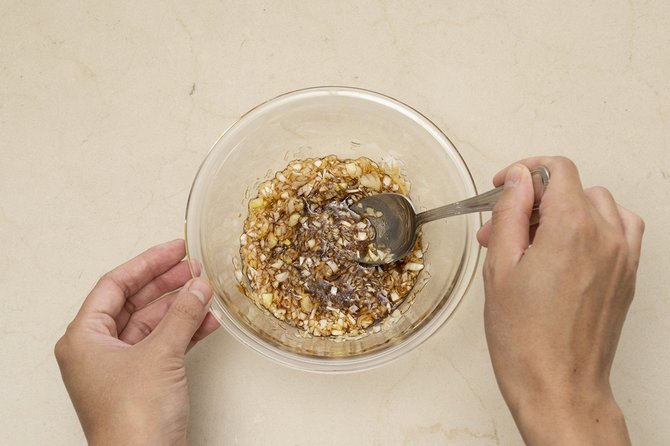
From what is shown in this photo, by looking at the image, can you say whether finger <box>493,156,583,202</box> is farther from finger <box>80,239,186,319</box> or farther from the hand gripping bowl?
finger <box>80,239,186,319</box>

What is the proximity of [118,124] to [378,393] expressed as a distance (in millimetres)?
795

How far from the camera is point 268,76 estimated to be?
1.25 m

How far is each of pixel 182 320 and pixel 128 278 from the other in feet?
0.74

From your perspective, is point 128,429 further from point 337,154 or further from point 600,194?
point 600,194

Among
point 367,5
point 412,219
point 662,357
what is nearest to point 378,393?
point 412,219

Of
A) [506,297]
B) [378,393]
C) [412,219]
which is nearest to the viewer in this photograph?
[506,297]

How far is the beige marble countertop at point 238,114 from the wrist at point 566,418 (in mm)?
305

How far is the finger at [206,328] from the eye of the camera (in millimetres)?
1127

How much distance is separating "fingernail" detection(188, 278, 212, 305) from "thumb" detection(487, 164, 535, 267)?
48cm

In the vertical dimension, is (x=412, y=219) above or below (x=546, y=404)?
above

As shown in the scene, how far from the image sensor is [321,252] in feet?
3.67

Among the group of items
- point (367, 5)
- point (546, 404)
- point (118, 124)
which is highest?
point (367, 5)

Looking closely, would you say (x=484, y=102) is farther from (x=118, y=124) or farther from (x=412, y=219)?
(x=118, y=124)

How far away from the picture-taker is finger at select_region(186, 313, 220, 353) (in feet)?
3.70
